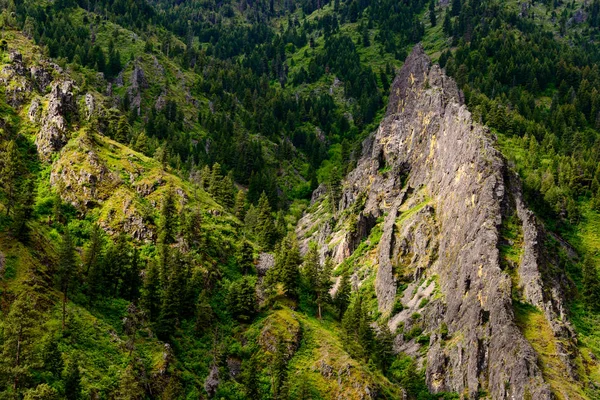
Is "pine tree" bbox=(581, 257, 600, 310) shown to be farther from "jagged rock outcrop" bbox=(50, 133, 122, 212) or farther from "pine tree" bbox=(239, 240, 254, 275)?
"jagged rock outcrop" bbox=(50, 133, 122, 212)

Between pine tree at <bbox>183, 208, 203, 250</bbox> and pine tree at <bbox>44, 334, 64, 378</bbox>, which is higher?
pine tree at <bbox>183, 208, 203, 250</bbox>

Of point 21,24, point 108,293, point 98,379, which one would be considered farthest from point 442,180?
point 21,24

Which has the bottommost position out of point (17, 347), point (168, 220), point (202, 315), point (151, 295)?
point (17, 347)

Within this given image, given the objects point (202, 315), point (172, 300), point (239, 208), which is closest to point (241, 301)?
point (202, 315)

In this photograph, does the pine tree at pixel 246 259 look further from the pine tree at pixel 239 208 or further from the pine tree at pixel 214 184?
the pine tree at pixel 214 184

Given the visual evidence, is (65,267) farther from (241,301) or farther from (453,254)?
(453,254)

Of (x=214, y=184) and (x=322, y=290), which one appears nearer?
(x=322, y=290)

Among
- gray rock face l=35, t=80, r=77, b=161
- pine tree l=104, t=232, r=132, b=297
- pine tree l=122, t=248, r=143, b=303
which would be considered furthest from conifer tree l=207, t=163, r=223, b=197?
pine tree l=122, t=248, r=143, b=303
